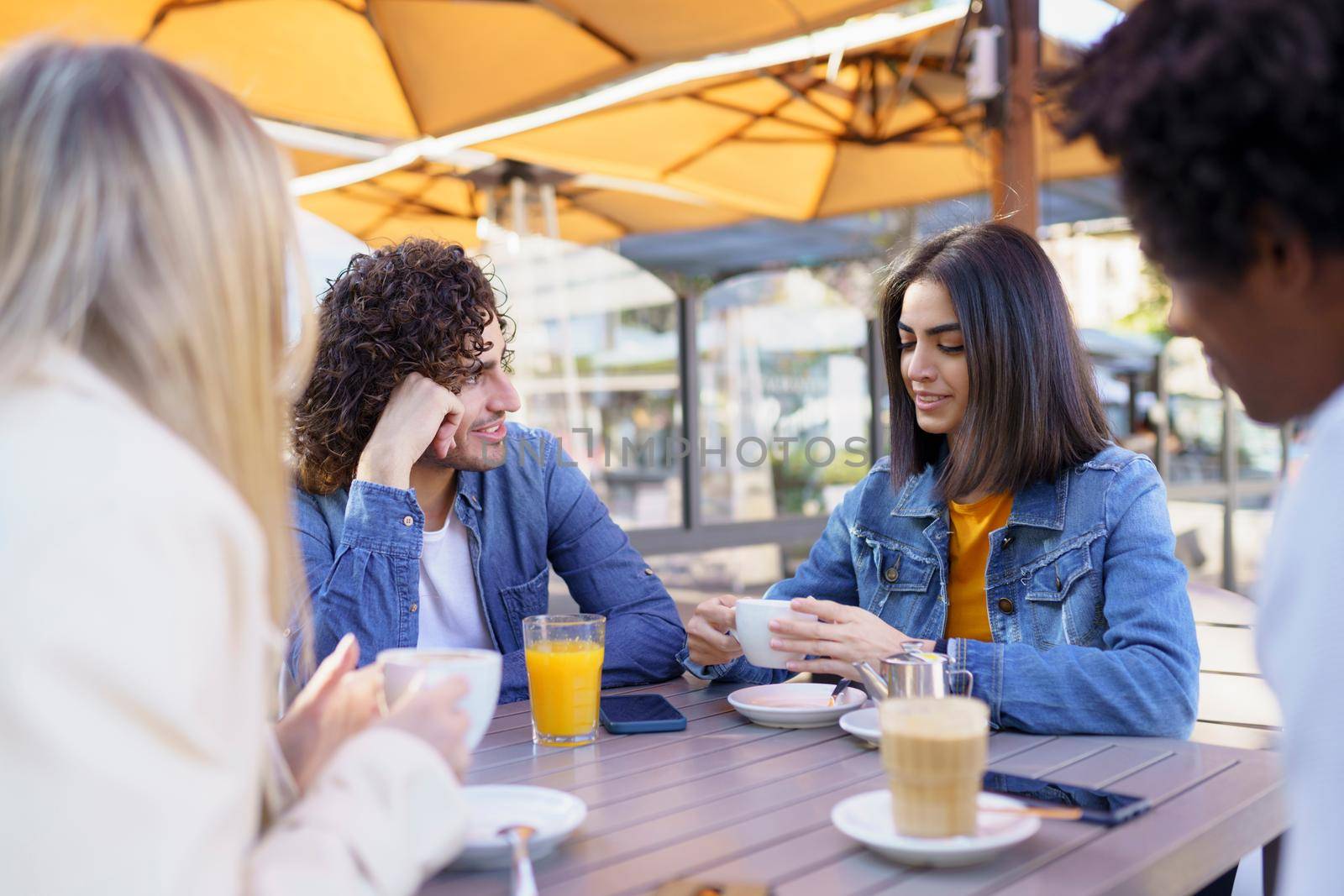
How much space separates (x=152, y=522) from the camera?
0.68 metres

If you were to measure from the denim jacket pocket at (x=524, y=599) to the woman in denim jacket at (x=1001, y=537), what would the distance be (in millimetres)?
378

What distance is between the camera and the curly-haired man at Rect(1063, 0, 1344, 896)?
2.28 feet

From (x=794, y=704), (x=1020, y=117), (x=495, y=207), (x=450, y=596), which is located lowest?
(x=794, y=704)

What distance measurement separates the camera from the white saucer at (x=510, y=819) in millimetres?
1043

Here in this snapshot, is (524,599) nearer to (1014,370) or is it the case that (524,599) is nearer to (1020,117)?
(1014,370)

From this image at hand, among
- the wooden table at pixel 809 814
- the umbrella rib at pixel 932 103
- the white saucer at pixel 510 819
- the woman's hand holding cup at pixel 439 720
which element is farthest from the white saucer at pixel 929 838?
the umbrella rib at pixel 932 103

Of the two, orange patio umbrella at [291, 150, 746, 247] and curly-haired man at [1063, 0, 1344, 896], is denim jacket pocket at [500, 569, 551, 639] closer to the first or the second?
curly-haired man at [1063, 0, 1344, 896]

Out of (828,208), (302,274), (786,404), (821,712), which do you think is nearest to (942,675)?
(821,712)

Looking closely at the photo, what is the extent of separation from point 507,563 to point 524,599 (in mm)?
79

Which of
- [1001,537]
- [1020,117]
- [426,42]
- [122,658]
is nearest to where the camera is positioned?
[122,658]

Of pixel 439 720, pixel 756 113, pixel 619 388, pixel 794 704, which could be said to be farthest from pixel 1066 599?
pixel 756 113

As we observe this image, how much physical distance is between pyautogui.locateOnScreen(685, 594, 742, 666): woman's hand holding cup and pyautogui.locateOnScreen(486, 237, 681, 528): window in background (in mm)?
2987

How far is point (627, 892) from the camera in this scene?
99 centimetres

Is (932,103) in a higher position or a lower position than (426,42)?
higher
